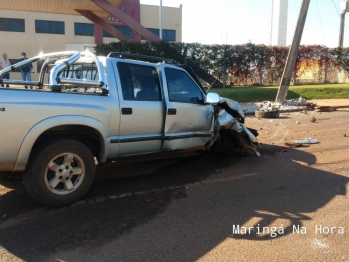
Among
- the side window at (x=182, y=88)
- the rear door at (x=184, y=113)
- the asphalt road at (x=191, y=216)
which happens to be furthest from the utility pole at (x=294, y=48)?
the side window at (x=182, y=88)

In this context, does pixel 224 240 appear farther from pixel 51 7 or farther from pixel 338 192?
pixel 51 7

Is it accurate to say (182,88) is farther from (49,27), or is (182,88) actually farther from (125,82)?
(49,27)

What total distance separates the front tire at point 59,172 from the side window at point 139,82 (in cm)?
107

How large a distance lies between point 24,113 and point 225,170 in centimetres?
354

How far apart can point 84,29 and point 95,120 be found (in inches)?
1327

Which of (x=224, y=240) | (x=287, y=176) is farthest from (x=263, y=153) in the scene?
(x=224, y=240)

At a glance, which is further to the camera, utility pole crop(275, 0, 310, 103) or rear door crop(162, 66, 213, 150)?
utility pole crop(275, 0, 310, 103)

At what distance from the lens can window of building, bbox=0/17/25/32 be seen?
32500mm

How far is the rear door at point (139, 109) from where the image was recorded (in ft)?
15.9

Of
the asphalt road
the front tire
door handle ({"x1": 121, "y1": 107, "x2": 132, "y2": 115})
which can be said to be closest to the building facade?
the asphalt road

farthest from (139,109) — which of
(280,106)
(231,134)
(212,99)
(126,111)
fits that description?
(280,106)

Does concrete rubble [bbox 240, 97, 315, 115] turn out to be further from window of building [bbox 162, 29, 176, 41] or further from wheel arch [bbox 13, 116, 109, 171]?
window of building [bbox 162, 29, 176, 41]

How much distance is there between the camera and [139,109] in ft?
16.3

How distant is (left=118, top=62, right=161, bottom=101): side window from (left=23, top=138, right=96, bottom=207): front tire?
1.07 meters
